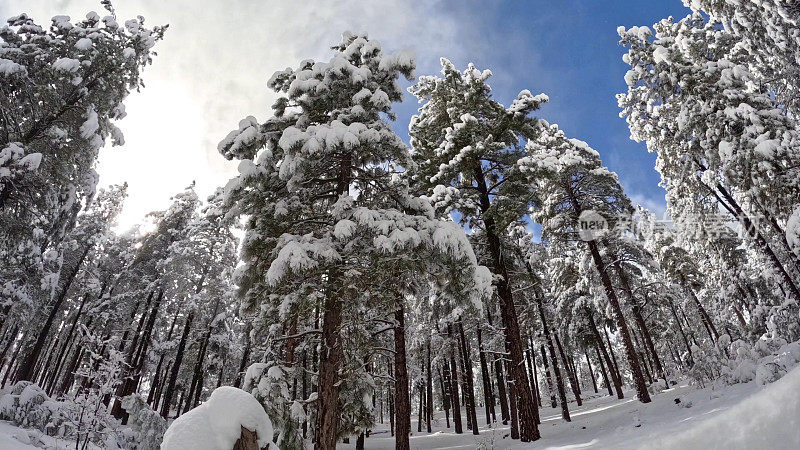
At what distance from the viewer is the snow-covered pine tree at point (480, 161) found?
12562mm

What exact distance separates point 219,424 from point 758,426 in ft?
15.1

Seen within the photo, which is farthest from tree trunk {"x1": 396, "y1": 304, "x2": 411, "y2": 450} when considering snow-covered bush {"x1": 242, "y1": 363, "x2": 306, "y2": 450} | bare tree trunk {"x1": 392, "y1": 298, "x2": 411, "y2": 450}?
snow-covered bush {"x1": 242, "y1": 363, "x2": 306, "y2": 450}

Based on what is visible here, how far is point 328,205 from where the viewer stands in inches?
418

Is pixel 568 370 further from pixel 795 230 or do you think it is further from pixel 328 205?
pixel 328 205

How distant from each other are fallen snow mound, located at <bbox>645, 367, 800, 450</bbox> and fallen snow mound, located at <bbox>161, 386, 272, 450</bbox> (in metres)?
4.08

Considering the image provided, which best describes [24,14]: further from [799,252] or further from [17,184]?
[799,252]

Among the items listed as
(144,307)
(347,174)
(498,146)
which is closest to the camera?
(347,174)

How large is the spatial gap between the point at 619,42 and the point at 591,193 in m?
6.25

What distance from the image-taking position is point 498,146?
1329 cm

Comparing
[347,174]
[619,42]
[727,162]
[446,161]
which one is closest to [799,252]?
[727,162]

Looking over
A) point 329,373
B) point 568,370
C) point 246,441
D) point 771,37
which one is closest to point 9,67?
point 329,373

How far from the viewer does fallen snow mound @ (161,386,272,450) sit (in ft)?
13.5

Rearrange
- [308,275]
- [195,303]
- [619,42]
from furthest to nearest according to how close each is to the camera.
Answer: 1. [195,303]
2. [619,42]
3. [308,275]

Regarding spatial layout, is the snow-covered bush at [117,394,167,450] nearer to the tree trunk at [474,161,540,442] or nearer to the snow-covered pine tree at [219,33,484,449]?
the snow-covered pine tree at [219,33,484,449]
